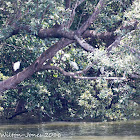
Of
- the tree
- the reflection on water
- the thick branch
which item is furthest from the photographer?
the thick branch

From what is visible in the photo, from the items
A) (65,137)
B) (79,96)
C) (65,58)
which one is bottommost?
(65,137)

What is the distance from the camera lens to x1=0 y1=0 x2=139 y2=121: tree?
12852 mm

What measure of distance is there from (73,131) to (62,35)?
403 centimetres

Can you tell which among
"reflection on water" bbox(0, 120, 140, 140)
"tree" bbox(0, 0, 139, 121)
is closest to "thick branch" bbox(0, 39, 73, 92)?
"tree" bbox(0, 0, 139, 121)

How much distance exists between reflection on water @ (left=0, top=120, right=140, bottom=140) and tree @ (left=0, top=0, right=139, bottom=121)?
1.77m

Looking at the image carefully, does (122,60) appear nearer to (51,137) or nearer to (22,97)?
(51,137)

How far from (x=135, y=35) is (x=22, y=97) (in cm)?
723

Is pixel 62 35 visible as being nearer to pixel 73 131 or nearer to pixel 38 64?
pixel 38 64

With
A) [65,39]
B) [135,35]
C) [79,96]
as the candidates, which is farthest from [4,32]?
[79,96]

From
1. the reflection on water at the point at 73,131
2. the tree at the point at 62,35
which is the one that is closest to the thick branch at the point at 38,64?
the tree at the point at 62,35

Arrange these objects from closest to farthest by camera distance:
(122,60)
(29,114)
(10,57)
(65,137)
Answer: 1. (122,60)
2. (65,137)
3. (10,57)
4. (29,114)

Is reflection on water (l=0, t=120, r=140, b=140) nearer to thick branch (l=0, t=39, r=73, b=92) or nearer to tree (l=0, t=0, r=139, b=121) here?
tree (l=0, t=0, r=139, b=121)

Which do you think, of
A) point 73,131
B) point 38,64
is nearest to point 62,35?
point 38,64

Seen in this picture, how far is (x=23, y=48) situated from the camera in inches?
632
